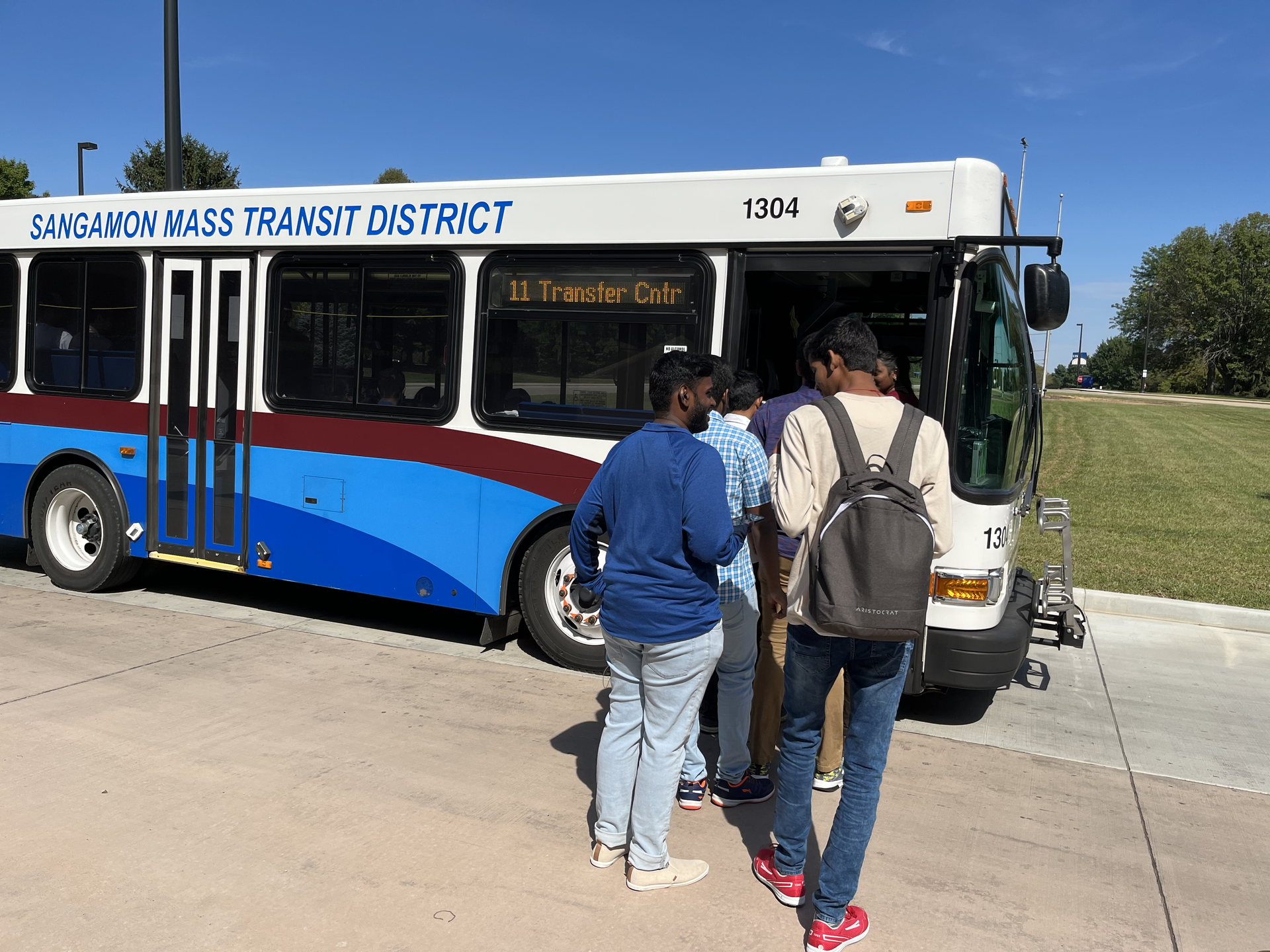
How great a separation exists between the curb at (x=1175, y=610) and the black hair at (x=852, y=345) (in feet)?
20.8

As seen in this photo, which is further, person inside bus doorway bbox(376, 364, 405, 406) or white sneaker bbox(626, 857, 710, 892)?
person inside bus doorway bbox(376, 364, 405, 406)

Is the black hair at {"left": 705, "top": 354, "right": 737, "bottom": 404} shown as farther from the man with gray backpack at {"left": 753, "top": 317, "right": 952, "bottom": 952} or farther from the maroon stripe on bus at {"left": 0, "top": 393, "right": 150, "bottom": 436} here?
the maroon stripe on bus at {"left": 0, "top": 393, "right": 150, "bottom": 436}

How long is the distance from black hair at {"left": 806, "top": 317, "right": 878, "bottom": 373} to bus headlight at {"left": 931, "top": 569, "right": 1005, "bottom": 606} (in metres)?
2.18

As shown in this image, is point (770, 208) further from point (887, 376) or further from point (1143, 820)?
point (1143, 820)

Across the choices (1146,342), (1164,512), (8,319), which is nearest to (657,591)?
(8,319)

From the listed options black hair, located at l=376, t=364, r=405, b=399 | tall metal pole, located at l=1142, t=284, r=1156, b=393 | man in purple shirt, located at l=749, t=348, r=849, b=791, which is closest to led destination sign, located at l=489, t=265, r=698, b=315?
black hair, located at l=376, t=364, r=405, b=399

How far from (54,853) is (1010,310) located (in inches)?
204

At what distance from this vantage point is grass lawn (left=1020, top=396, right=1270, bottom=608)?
9.94 metres

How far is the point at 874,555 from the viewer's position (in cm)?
309

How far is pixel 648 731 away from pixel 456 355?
3.49m

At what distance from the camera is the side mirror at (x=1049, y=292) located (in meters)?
5.05

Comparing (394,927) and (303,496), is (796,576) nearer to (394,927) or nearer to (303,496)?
(394,927)

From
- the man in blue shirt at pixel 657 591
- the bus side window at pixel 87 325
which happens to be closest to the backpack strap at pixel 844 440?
the man in blue shirt at pixel 657 591

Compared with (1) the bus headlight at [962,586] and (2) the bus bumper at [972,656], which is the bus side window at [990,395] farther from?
(2) the bus bumper at [972,656]
